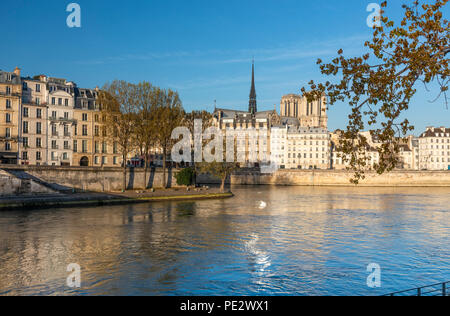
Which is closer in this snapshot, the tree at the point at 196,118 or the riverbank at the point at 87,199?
the riverbank at the point at 87,199

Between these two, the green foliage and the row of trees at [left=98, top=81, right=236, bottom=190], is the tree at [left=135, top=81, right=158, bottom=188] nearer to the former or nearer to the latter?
the row of trees at [left=98, top=81, right=236, bottom=190]

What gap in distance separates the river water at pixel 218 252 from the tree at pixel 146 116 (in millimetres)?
21561

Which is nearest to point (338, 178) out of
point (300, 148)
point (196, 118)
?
point (300, 148)

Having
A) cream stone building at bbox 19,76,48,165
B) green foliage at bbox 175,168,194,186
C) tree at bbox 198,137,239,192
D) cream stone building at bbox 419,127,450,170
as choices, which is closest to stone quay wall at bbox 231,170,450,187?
cream stone building at bbox 419,127,450,170

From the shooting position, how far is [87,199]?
6047 centimetres

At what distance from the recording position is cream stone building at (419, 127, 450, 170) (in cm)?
17800

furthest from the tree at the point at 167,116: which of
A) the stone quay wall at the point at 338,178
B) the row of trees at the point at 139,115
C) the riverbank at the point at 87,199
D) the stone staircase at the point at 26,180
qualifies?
the stone quay wall at the point at 338,178

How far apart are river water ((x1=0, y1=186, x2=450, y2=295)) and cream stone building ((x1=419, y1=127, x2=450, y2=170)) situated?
461ft

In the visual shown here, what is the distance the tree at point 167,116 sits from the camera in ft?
239

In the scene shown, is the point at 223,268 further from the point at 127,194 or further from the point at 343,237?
the point at 127,194

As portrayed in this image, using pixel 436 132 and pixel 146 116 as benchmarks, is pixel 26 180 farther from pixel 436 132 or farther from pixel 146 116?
pixel 436 132

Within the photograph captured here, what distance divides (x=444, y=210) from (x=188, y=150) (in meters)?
43.5

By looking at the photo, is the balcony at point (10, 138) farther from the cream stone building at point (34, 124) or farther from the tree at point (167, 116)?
the tree at point (167, 116)
